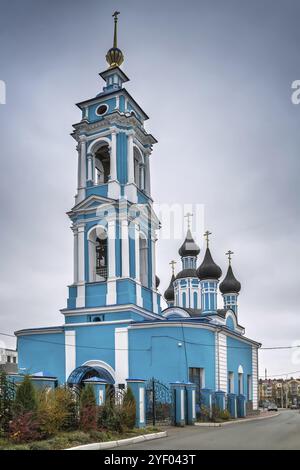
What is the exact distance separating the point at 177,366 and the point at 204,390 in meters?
1.86

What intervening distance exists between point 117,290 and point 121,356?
2.81 meters

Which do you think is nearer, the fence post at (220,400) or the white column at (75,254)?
the fence post at (220,400)

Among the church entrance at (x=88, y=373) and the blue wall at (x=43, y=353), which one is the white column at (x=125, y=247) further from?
the blue wall at (x=43, y=353)

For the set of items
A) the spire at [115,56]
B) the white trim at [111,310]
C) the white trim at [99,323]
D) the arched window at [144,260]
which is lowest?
the white trim at [99,323]

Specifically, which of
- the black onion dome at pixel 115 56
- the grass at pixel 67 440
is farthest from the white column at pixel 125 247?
the grass at pixel 67 440

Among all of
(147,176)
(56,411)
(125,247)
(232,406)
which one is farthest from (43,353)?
(56,411)

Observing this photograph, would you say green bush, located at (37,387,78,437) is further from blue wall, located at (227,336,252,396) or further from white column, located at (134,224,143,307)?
blue wall, located at (227,336,252,396)

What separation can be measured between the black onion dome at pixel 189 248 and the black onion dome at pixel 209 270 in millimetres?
6154

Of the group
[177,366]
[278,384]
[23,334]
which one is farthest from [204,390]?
[278,384]

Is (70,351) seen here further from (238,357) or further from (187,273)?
(187,273)

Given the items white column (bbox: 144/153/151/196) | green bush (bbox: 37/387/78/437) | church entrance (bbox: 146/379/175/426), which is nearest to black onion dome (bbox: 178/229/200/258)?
white column (bbox: 144/153/151/196)

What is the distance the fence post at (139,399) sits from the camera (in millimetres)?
15510

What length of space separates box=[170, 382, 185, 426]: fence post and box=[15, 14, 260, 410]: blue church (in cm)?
352

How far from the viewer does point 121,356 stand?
73.9 feet
